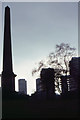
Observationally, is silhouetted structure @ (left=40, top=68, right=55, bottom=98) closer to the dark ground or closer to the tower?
the tower

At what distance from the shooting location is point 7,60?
1208 inches

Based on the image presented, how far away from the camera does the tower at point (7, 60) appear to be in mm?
30734

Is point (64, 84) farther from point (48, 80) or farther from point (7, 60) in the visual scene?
point (7, 60)

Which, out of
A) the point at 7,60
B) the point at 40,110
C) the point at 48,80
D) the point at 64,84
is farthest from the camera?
the point at 48,80

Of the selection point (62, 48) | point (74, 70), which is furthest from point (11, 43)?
point (74, 70)

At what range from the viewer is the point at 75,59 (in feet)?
123

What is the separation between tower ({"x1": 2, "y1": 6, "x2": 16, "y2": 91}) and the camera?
30.7 m

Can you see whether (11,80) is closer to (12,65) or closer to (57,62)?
(12,65)

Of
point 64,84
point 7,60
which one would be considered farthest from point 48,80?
point 7,60

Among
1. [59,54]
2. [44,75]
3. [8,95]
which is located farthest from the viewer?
[44,75]

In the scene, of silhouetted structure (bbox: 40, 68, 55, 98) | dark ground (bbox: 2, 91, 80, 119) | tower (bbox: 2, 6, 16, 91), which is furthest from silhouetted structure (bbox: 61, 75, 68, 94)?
tower (bbox: 2, 6, 16, 91)

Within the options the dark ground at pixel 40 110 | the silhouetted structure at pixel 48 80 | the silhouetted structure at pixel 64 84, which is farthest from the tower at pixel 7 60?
the silhouetted structure at pixel 64 84

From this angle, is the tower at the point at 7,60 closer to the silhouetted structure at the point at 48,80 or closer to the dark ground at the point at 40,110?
the dark ground at the point at 40,110

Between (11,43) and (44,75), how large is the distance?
25.1 ft
